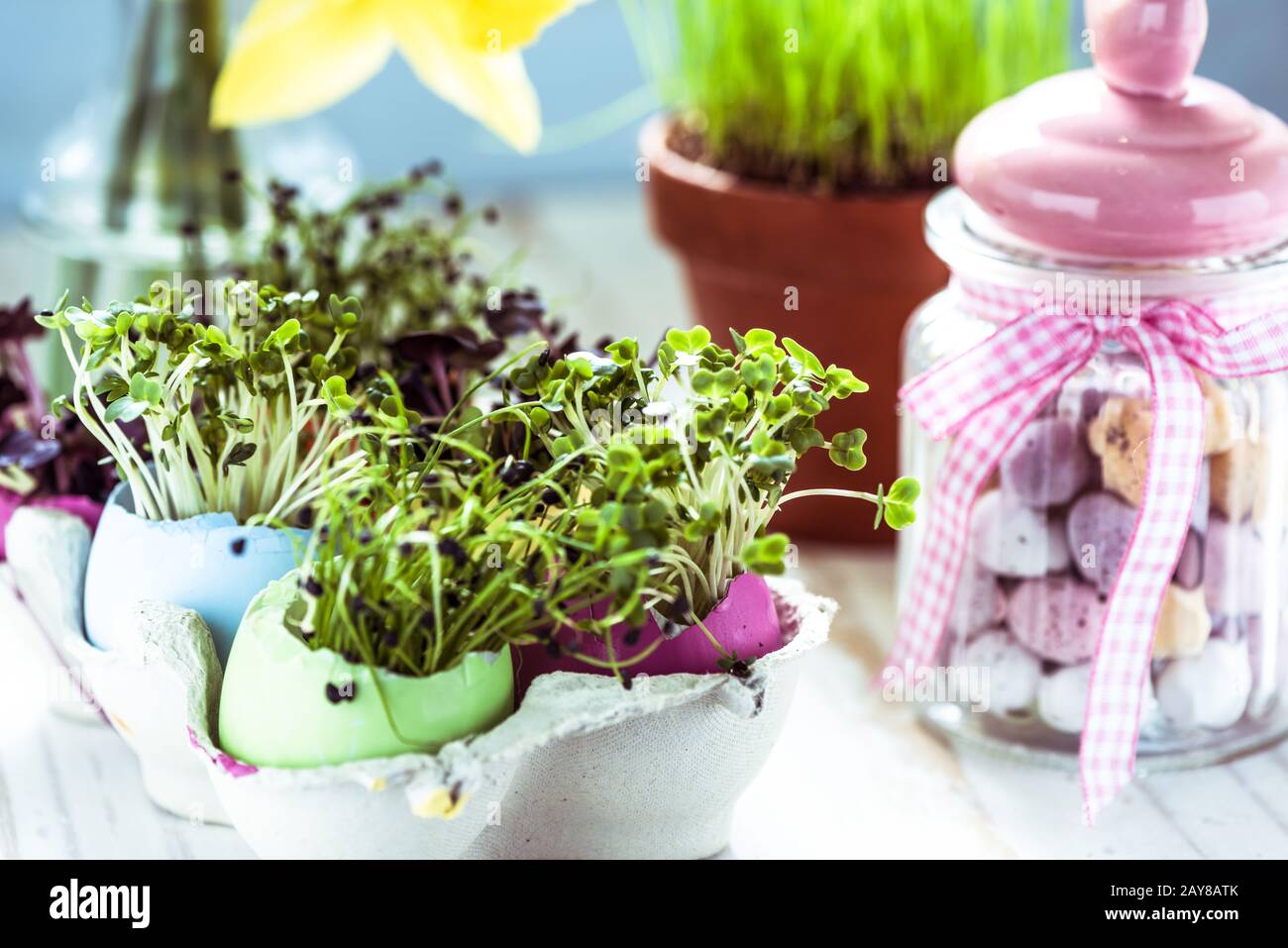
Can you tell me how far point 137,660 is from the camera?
569 mm

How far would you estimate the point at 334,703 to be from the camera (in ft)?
1.65

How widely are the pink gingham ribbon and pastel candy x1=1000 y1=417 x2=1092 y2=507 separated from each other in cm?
1

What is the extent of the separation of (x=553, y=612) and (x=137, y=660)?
18cm

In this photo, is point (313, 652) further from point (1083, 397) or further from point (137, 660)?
point (1083, 397)

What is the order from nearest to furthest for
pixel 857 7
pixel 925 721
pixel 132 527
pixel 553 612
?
pixel 553 612 < pixel 132 527 < pixel 925 721 < pixel 857 7

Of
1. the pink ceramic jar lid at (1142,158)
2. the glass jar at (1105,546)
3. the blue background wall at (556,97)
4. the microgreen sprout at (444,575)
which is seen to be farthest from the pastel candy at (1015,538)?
the blue background wall at (556,97)

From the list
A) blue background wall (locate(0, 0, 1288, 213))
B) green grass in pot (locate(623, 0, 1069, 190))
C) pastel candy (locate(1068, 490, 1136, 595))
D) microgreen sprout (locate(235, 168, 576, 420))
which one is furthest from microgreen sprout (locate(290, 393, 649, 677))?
blue background wall (locate(0, 0, 1288, 213))

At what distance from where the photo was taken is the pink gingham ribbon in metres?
0.64

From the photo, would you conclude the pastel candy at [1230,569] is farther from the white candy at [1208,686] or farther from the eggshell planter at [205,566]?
the eggshell planter at [205,566]

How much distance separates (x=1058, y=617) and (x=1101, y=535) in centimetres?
4

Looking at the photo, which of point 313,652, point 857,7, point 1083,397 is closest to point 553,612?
point 313,652

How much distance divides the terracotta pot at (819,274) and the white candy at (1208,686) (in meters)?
0.25

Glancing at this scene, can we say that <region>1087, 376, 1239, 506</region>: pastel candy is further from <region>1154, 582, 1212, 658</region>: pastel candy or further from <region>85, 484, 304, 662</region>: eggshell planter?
<region>85, 484, 304, 662</region>: eggshell planter

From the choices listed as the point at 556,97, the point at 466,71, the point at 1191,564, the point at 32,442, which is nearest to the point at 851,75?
the point at 466,71
